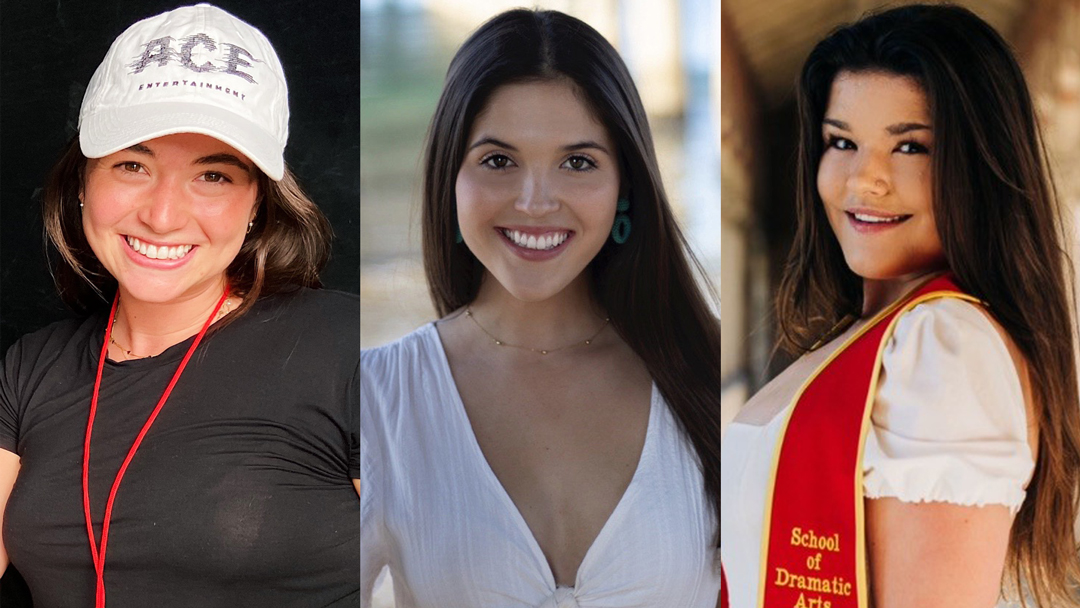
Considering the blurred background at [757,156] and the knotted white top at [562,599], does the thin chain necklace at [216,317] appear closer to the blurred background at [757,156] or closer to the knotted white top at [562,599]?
the knotted white top at [562,599]

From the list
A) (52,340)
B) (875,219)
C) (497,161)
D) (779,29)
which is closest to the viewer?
(875,219)

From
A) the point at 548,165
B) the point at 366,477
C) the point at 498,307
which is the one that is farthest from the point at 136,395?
the point at 548,165

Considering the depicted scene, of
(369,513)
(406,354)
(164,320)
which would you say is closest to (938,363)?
(406,354)

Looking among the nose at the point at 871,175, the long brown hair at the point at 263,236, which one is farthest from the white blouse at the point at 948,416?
the long brown hair at the point at 263,236

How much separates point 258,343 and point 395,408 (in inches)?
14.7

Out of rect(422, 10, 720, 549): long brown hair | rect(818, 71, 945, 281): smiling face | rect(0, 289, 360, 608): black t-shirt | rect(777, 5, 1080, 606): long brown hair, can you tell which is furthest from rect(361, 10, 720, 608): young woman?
rect(777, 5, 1080, 606): long brown hair

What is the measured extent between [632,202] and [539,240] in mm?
239

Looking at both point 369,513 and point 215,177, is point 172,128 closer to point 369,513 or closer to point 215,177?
point 215,177

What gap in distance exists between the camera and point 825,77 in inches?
98.0

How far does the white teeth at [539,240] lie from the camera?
264 centimetres

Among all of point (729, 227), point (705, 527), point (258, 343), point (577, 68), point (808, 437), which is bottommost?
point (705, 527)

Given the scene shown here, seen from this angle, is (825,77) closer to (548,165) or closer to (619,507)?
(548,165)

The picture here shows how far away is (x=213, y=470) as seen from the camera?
2658 millimetres

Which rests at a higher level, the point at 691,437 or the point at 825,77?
the point at 825,77
